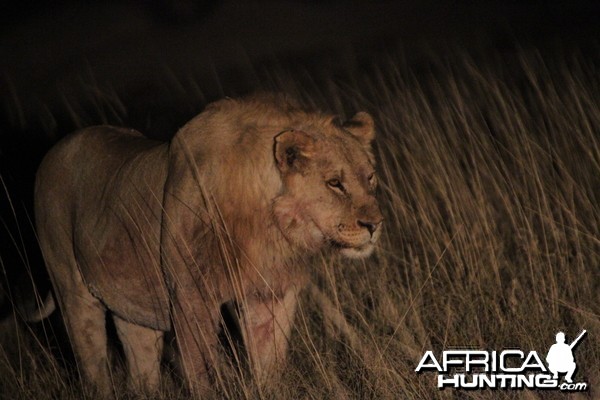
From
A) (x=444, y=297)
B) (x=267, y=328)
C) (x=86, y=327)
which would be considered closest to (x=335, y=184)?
(x=267, y=328)

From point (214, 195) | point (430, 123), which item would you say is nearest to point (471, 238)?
point (430, 123)

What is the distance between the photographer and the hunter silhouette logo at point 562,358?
4309mm

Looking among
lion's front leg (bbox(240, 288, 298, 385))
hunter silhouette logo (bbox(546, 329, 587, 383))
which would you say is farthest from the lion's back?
hunter silhouette logo (bbox(546, 329, 587, 383))

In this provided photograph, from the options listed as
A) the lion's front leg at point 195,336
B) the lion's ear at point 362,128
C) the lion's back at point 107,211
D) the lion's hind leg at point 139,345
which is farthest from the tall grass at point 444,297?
the lion's ear at point 362,128

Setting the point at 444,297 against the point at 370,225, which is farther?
the point at 444,297

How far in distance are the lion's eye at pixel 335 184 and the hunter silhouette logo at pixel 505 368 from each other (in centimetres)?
80

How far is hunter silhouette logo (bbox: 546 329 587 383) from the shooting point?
170 inches

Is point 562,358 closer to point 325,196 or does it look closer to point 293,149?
point 325,196

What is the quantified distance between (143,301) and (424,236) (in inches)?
73.0

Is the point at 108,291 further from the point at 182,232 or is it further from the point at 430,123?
the point at 430,123

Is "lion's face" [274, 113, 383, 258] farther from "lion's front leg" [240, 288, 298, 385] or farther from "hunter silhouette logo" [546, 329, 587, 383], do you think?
"hunter silhouette logo" [546, 329, 587, 383]

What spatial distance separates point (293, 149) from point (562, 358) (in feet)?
4.81

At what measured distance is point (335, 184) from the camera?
14.4 feet

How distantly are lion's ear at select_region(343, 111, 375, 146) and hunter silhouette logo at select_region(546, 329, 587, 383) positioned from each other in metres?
1.26
